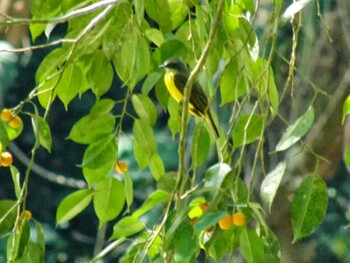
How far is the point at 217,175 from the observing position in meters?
1.37

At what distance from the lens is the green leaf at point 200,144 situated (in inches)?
59.7

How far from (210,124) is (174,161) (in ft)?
11.2

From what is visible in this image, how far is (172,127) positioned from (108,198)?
216mm

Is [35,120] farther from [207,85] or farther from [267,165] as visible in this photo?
[267,165]

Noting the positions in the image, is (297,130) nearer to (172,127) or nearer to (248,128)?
(248,128)

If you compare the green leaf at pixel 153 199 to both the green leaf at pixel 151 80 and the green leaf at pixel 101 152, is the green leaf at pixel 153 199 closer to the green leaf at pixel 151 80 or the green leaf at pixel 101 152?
the green leaf at pixel 101 152

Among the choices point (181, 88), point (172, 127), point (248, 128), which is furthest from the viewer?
point (181, 88)

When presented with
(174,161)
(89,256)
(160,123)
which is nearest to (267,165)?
(174,161)

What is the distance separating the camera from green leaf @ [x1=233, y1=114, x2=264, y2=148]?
1.49 m

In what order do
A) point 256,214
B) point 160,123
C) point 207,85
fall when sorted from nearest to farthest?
point 256,214
point 207,85
point 160,123

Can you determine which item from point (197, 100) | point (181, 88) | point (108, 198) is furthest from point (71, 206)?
point (181, 88)

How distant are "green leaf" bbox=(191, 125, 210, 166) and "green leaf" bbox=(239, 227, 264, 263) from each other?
18 centimetres

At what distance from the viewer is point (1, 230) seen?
152 cm

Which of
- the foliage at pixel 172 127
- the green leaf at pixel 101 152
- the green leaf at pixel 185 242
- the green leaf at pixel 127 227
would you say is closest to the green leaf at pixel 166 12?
the foliage at pixel 172 127
